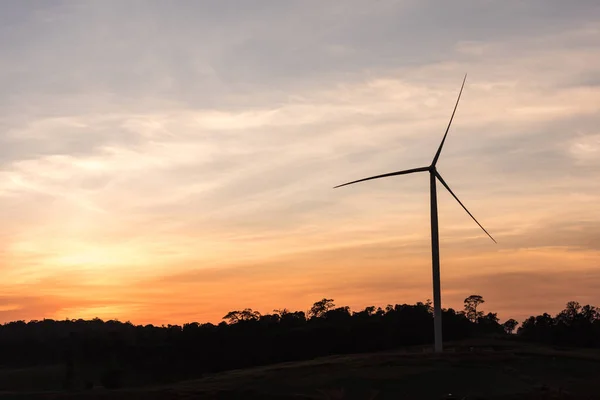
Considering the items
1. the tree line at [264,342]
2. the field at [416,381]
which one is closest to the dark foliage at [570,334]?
the tree line at [264,342]

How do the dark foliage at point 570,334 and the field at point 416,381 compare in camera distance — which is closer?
the field at point 416,381

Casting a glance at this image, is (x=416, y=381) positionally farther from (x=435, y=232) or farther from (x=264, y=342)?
(x=264, y=342)

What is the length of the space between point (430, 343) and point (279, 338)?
29.9 metres

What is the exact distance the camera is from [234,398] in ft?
272

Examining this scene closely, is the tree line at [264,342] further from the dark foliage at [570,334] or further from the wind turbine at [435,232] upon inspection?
the wind turbine at [435,232]

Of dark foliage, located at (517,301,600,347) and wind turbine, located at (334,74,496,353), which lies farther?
dark foliage, located at (517,301,600,347)

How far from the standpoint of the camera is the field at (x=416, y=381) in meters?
81.6

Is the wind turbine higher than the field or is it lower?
higher

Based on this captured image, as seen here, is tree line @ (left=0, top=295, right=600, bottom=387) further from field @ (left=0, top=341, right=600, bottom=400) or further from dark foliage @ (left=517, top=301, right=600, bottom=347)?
field @ (left=0, top=341, right=600, bottom=400)

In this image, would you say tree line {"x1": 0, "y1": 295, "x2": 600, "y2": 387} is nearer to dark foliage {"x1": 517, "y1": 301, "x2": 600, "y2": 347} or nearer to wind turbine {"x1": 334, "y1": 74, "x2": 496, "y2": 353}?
dark foliage {"x1": 517, "y1": 301, "x2": 600, "y2": 347}

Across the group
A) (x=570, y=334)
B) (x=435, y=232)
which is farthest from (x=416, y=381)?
(x=570, y=334)

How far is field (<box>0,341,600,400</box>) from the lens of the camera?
8156cm

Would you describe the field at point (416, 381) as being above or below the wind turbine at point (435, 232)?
below

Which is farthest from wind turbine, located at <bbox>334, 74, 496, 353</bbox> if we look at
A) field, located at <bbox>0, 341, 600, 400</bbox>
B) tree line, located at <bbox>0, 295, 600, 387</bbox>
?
tree line, located at <bbox>0, 295, 600, 387</bbox>
